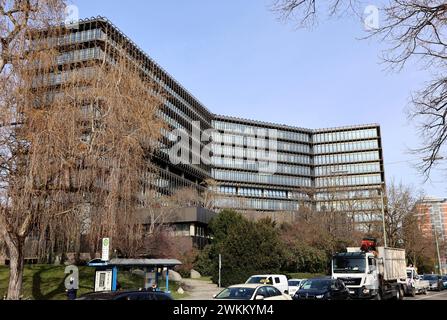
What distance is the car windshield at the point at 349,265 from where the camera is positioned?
81.6 ft

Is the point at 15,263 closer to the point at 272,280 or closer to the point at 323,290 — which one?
the point at 323,290

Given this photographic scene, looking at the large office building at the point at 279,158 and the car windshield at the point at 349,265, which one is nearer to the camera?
the car windshield at the point at 349,265

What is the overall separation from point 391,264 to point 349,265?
5.43m

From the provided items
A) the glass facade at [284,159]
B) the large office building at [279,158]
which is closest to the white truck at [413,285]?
the large office building at [279,158]

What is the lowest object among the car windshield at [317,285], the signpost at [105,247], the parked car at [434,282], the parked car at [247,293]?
the parked car at [434,282]

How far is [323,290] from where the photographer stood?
Answer: 2020cm

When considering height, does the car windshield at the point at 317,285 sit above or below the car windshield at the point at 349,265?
below

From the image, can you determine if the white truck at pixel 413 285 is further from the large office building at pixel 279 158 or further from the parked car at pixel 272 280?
the large office building at pixel 279 158

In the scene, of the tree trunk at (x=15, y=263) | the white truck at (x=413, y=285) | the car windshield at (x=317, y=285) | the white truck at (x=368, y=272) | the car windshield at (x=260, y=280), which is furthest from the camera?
the white truck at (x=413, y=285)

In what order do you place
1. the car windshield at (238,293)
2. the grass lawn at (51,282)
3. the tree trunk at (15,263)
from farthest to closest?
the grass lawn at (51,282)
the tree trunk at (15,263)
the car windshield at (238,293)

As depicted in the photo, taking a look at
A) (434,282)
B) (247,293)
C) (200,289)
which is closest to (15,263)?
(247,293)

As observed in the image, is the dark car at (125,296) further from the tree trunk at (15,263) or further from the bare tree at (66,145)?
the tree trunk at (15,263)

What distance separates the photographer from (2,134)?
16.5 meters

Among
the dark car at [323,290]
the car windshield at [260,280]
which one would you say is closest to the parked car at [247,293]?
the dark car at [323,290]
